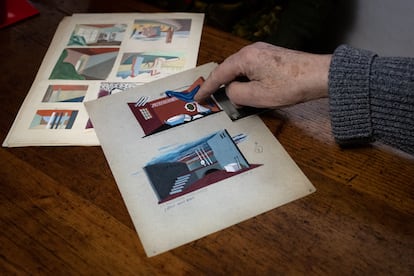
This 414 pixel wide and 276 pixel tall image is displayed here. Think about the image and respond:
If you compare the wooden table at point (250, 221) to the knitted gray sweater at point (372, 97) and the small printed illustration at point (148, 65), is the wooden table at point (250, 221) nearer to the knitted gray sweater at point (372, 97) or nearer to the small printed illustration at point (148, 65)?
the knitted gray sweater at point (372, 97)

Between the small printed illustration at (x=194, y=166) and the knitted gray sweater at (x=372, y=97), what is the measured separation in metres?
0.14

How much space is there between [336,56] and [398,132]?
124 millimetres

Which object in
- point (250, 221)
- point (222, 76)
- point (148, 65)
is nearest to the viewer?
point (250, 221)

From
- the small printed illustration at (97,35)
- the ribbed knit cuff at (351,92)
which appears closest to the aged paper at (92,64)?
the small printed illustration at (97,35)

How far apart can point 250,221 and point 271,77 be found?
211mm

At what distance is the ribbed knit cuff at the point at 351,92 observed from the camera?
1.79ft

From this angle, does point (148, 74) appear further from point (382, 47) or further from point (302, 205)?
point (382, 47)

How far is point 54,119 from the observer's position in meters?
0.67

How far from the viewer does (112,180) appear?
573 mm

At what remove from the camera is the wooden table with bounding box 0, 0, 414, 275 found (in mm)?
487

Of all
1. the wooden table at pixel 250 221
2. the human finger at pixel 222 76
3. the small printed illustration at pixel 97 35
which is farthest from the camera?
the small printed illustration at pixel 97 35

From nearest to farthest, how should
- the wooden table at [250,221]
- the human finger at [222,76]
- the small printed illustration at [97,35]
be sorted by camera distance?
the wooden table at [250,221]
the human finger at [222,76]
the small printed illustration at [97,35]

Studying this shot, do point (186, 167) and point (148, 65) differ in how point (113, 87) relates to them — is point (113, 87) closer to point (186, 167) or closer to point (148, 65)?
point (148, 65)

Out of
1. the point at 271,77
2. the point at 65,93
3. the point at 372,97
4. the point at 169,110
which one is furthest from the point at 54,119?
the point at 372,97
